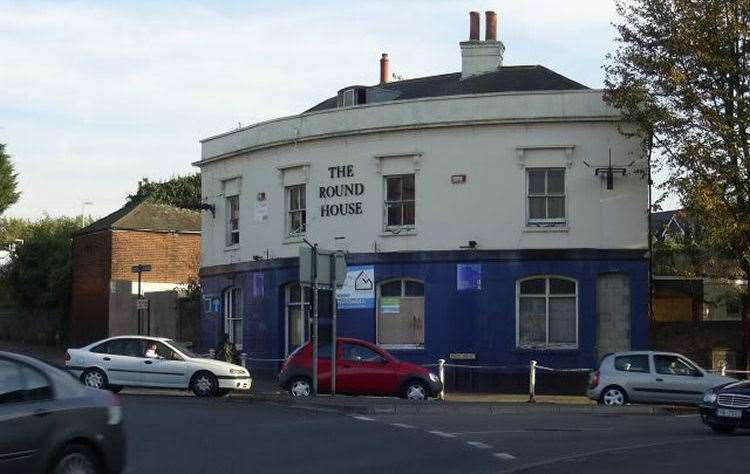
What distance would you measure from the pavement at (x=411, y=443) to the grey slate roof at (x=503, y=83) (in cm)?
1482

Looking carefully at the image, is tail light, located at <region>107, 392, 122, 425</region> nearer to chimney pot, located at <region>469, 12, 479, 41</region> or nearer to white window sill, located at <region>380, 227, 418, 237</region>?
white window sill, located at <region>380, 227, 418, 237</region>

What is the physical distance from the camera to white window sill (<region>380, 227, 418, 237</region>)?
35.5 m

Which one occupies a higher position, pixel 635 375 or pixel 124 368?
pixel 124 368

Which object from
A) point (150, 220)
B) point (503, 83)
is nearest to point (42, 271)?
point (150, 220)

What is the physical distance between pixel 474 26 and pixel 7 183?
102 feet

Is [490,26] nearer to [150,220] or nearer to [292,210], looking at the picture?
[292,210]

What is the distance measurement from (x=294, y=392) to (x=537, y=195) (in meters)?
9.48

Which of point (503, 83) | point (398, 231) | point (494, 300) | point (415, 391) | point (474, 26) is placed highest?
→ point (474, 26)

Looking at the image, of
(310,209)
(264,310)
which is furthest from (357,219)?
(264,310)

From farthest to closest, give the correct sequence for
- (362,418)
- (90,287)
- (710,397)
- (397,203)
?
1. (90,287)
2. (397,203)
3. (362,418)
4. (710,397)

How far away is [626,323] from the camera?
33875mm

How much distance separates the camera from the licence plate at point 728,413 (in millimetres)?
21281

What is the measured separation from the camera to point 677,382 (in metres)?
28.2

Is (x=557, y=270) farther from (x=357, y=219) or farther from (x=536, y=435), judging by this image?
(x=536, y=435)
